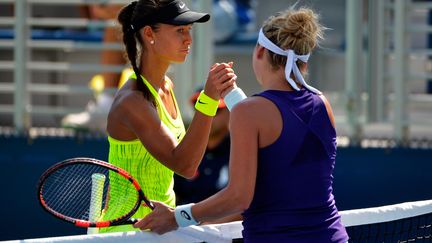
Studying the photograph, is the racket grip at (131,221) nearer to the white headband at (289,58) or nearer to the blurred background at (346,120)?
the white headband at (289,58)

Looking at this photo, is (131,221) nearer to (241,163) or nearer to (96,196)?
(96,196)

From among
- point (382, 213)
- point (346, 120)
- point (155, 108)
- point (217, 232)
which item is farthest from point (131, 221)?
point (346, 120)

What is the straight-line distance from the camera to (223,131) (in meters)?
6.36

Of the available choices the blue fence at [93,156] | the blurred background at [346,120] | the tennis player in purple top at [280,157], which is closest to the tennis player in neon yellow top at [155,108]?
the tennis player in purple top at [280,157]

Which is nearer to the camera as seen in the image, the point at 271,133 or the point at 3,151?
the point at 271,133

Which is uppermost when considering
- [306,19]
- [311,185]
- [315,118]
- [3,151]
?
[306,19]

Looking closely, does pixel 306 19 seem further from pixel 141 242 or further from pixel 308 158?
pixel 141 242

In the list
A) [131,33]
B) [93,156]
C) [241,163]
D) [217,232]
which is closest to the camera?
[241,163]

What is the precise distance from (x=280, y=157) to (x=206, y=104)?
0.53m

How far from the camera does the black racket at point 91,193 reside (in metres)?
3.39

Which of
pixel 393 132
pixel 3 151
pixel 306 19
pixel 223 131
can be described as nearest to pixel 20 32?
pixel 3 151

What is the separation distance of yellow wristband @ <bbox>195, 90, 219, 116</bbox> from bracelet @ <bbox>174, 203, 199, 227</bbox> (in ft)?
1.49

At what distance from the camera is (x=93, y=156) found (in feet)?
24.2

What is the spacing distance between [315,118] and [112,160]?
877 millimetres
